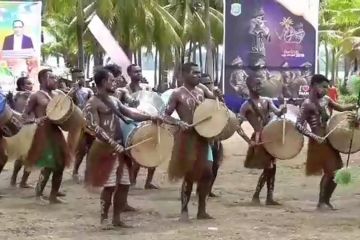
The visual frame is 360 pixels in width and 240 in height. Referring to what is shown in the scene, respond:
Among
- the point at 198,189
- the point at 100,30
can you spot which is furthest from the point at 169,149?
the point at 100,30

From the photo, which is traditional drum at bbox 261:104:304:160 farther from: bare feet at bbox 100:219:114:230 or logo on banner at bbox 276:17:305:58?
logo on banner at bbox 276:17:305:58

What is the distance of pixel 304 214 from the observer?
8195 mm

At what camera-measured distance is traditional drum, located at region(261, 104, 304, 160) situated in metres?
8.54

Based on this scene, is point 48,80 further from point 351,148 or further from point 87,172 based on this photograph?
point 351,148

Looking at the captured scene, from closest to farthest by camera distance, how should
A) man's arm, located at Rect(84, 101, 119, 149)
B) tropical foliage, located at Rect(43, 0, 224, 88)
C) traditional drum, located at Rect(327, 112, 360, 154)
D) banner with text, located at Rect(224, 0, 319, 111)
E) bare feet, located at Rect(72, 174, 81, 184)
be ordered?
1. man's arm, located at Rect(84, 101, 119, 149)
2. traditional drum, located at Rect(327, 112, 360, 154)
3. bare feet, located at Rect(72, 174, 81, 184)
4. banner with text, located at Rect(224, 0, 319, 111)
5. tropical foliage, located at Rect(43, 0, 224, 88)

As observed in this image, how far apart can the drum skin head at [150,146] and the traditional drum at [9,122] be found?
197cm

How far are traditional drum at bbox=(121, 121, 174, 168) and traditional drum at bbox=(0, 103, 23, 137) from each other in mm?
1827

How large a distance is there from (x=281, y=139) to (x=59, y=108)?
243 centimetres

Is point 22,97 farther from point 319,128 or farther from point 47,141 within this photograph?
point 319,128

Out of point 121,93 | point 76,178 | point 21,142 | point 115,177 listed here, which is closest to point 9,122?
point 21,142

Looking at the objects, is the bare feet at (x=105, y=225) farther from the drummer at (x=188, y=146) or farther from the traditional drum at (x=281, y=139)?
the traditional drum at (x=281, y=139)

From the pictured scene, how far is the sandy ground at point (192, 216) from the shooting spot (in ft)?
23.2

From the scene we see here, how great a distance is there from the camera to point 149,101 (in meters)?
9.78

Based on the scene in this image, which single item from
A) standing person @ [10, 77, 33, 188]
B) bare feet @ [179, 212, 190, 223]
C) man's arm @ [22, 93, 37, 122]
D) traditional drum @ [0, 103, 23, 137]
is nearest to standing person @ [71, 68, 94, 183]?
standing person @ [10, 77, 33, 188]
